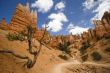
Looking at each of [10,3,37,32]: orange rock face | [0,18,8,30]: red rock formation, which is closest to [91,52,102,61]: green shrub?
[10,3,37,32]: orange rock face

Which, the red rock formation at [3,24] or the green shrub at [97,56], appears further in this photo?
the red rock formation at [3,24]

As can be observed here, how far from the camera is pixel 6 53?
63.4ft

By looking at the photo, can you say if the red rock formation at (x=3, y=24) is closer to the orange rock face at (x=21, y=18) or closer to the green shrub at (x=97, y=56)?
A: the orange rock face at (x=21, y=18)

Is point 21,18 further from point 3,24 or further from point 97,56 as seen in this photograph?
point 97,56

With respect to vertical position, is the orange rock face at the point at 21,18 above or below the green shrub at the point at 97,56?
above

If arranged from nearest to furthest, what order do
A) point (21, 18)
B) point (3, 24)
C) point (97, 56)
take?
point (97, 56) < point (3, 24) < point (21, 18)

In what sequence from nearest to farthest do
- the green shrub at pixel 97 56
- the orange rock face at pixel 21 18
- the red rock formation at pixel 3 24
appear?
1. the green shrub at pixel 97 56
2. the red rock formation at pixel 3 24
3. the orange rock face at pixel 21 18

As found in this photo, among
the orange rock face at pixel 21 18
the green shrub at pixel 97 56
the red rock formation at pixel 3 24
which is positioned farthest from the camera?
the orange rock face at pixel 21 18

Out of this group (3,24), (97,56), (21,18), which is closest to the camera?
(97,56)

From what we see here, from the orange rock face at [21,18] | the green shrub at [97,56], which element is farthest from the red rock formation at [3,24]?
the green shrub at [97,56]

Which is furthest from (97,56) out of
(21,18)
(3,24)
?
(3,24)

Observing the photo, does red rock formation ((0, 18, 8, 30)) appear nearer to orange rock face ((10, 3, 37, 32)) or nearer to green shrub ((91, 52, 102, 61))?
orange rock face ((10, 3, 37, 32))

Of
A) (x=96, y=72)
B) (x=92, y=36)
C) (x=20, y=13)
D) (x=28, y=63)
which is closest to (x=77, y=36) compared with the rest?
(x=92, y=36)

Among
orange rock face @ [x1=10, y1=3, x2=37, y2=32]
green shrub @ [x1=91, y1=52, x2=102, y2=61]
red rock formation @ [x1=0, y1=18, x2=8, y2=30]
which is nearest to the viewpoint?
green shrub @ [x1=91, y1=52, x2=102, y2=61]
